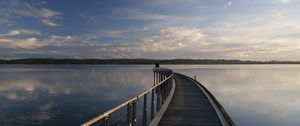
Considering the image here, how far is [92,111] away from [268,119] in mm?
12066

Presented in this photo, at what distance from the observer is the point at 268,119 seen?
1923 centimetres

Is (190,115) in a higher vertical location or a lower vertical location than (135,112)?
lower

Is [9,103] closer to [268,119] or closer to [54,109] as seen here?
[54,109]

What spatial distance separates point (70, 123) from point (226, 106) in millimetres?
13460

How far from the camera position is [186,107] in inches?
472

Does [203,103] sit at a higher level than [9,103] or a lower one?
higher

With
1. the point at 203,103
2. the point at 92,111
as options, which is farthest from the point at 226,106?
the point at 203,103

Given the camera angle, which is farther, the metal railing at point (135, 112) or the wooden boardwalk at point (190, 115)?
the wooden boardwalk at point (190, 115)

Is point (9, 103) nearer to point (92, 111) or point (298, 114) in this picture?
point (92, 111)

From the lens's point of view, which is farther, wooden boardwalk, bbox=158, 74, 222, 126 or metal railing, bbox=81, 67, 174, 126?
wooden boardwalk, bbox=158, 74, 222, 126

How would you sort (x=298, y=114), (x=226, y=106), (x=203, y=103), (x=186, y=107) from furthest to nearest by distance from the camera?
(x=226, y=106) < (x=298, y=114) < (x=203, y=103) < (x=186, y=107)

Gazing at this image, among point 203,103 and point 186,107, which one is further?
point 203,103

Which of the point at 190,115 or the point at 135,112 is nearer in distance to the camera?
the point at 135,112

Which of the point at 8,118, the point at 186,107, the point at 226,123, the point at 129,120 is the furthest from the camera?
the point at 8,118
